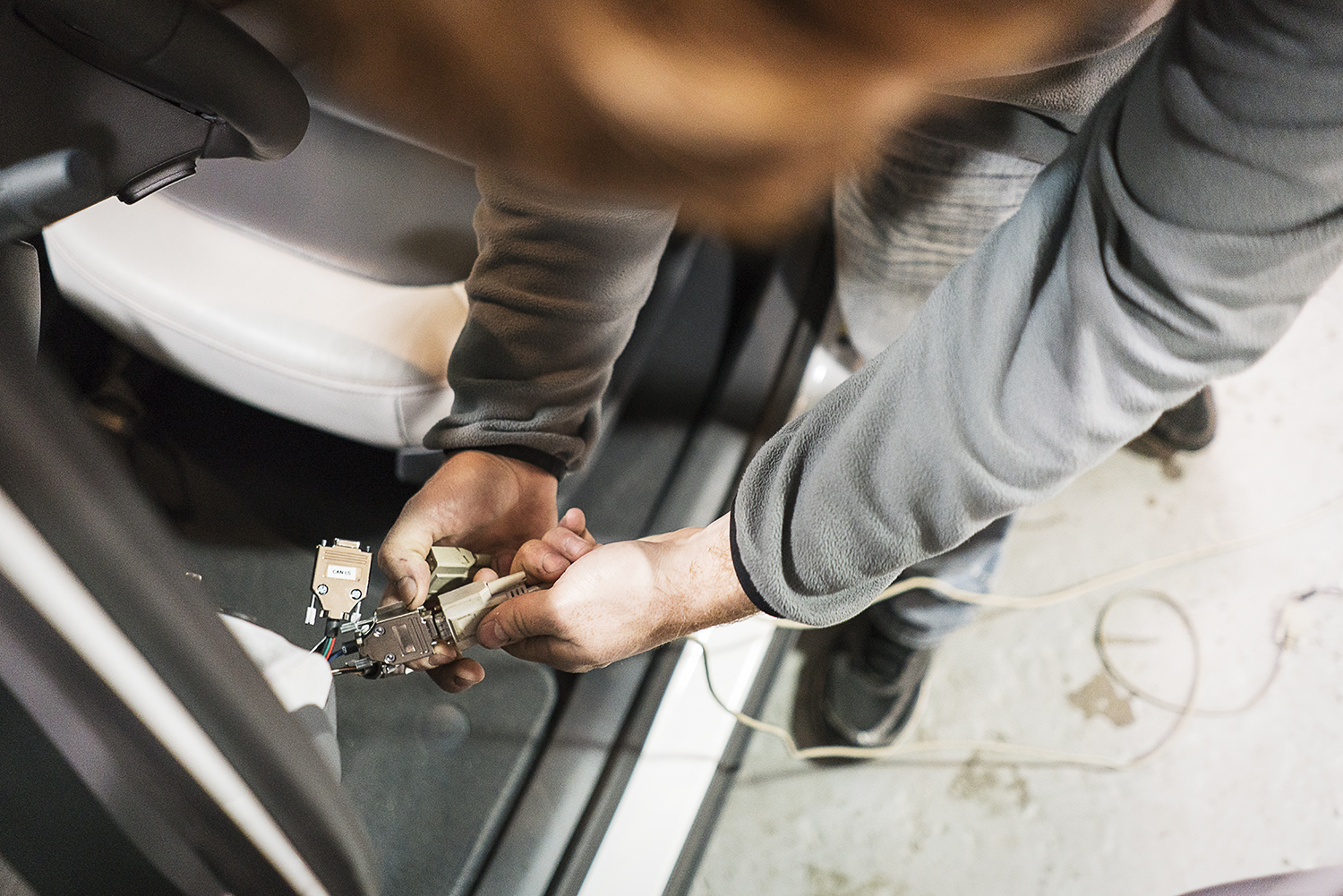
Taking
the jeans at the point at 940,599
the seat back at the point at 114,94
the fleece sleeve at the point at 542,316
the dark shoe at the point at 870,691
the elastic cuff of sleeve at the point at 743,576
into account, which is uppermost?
the seat back at the point at 114,94

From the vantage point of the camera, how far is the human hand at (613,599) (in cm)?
41

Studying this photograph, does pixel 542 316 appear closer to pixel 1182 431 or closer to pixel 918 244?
pixel 918 244

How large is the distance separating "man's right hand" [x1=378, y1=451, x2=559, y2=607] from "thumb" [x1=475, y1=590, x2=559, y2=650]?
1.2 inches

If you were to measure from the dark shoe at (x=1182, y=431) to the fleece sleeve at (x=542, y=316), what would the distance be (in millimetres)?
1020

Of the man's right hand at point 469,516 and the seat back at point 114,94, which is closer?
the seat back at point 114,94

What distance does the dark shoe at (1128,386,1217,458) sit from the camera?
1.19m

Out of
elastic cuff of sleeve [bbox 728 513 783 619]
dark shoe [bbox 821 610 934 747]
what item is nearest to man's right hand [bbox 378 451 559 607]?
elastic cuff of sleeve [bbox 728 513 783 619]

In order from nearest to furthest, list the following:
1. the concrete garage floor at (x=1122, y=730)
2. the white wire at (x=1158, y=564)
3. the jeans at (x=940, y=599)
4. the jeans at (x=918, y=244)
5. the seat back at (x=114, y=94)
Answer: the seat back at (x=114, y=94)
the jeans at (x=918, y=244)
the jeans at (x=940, y=599)
the concrete garage floor at (x=1122, y=730)
the white wire at (x=1158, y=564)

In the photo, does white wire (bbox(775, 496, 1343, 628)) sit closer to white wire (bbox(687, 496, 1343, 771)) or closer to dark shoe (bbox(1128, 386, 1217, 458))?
white wire (bbox(687, 496, 1343, 771))

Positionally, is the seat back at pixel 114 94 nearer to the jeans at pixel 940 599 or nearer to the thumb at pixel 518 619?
the thumb at pixel 518 619

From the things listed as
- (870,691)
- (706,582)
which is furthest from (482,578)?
(870,691)

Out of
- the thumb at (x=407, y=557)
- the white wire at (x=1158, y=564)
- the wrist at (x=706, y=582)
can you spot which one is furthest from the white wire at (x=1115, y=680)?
the thumb at (x=407, y=557)

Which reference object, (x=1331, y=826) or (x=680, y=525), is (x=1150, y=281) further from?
(x=1331, y=826)

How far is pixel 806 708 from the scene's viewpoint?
3.33 ft
